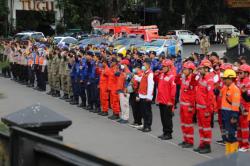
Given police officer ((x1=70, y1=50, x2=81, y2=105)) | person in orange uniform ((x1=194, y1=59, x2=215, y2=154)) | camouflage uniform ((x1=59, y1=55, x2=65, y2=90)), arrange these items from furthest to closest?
camouflage uniform ((x1=59, y1=55, x2=65, y2=90)) → police officer ((x1=70, y1=50, x2=81, y2=105)) → person in orange uniform ((x1=194, y1=59, x2=215, y2=154))

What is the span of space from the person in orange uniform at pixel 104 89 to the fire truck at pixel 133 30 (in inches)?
860

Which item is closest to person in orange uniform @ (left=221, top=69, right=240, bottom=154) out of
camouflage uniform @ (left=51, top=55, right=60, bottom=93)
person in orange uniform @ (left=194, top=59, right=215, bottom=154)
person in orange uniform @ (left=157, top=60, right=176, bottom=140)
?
person in orange uniform @ (left=194, top=59, right=215, bottom=154)

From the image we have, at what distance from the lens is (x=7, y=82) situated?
2656cm

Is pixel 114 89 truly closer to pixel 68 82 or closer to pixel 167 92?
pixel 167 92

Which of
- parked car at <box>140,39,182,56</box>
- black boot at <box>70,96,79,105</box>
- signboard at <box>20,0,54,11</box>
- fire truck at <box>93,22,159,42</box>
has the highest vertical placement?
signboard at <box>20,0,54,11</box>

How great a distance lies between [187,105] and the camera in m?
11.7

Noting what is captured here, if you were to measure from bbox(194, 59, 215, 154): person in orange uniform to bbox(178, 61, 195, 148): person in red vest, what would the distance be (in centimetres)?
33

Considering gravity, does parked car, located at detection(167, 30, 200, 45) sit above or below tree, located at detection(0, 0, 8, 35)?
below

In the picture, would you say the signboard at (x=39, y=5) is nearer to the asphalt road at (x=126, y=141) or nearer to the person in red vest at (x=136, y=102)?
the asphalt road at (x=126, y=141)

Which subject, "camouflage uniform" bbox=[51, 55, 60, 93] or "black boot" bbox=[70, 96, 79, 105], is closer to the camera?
"black boot" bbox=[70, 96, 79, 105]

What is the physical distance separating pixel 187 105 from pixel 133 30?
29.7 m

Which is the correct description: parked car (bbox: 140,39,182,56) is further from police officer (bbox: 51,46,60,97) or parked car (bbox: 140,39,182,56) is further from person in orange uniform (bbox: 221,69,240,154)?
person in orange uniform (bbox: 221,69,240,154)

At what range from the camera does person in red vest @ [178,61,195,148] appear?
11.7 metres

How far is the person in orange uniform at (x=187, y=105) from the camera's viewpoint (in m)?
11.7
